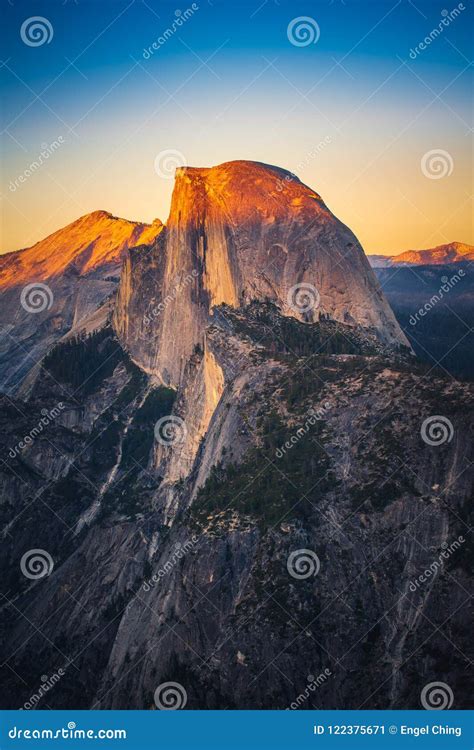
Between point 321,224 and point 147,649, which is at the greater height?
point 321,224

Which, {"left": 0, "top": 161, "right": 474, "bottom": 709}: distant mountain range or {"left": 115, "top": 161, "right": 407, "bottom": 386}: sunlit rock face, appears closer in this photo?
{"left": 0, "top": 161, "right": 474, "bottom": 709}: distant mountain range

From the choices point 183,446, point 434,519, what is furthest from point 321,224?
point 434,519

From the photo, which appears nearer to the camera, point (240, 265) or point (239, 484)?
point (239, 484)

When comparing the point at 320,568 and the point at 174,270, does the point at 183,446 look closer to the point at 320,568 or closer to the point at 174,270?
the point at 174,270

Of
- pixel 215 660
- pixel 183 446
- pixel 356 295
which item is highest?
pixel 356 295

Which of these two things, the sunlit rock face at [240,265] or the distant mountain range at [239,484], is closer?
the distant mountain range at [239,484]

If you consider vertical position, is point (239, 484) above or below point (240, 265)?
below

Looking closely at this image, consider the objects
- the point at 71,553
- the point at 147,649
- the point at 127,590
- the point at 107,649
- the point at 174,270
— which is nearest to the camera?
the point at 147,649

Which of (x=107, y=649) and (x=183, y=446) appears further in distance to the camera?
→ (x=183, y=446)
